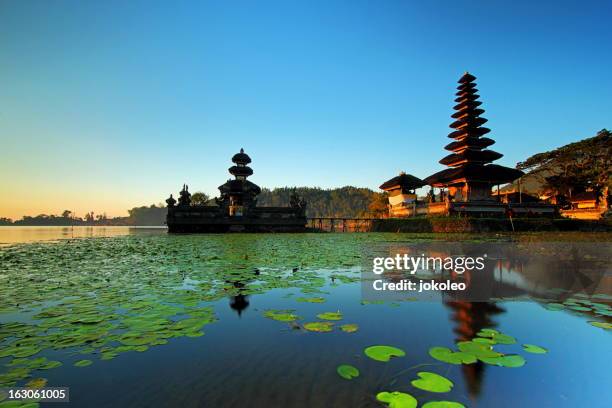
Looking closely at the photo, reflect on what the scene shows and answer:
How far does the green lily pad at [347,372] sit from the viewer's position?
2.18 meters

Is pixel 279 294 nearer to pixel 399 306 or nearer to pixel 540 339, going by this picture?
pixel 399 306

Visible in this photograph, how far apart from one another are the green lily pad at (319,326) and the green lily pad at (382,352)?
617 millimetres

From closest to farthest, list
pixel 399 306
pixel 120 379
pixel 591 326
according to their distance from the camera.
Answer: pixel 120 379 < pixel 591 326 < pixel 399 306

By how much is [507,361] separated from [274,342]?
1981mm

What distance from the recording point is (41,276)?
6.21 meters

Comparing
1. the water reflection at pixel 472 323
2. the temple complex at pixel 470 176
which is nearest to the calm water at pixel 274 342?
the water reflection at pixel 472 323

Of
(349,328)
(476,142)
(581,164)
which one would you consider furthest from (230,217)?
(581,164)

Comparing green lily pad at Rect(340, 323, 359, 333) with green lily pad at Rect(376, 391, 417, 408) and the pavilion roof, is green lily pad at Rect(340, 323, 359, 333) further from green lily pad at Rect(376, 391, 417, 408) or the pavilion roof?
the pavilion roof

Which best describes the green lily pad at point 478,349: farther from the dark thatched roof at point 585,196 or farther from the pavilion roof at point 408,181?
the dark thatched roof at point 585,196

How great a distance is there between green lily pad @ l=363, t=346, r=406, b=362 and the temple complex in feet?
83.2

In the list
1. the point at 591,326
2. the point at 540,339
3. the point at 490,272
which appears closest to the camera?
the point at 540,339

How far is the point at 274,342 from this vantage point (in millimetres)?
2922

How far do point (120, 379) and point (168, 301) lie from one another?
2.25 metres

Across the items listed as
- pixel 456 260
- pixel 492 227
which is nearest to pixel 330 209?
pixel 492 227
